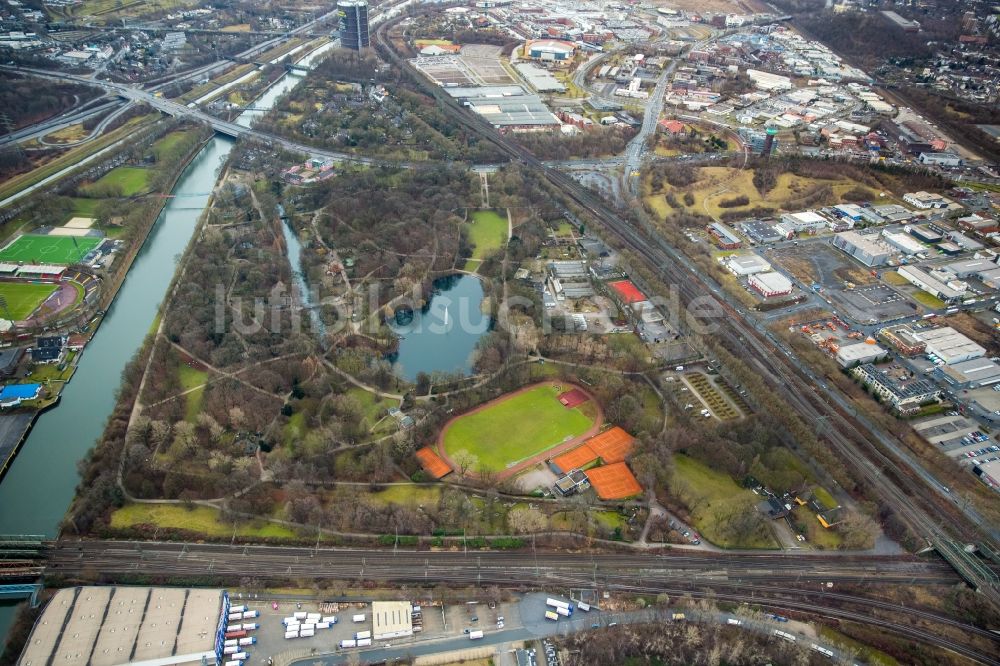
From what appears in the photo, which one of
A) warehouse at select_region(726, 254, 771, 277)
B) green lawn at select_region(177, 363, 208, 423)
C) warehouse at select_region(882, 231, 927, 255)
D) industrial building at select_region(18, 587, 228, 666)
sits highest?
warehouse at select_region(882, 231, 927, 255)

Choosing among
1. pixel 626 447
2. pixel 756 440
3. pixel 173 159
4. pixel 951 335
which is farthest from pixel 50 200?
pixel 951 335

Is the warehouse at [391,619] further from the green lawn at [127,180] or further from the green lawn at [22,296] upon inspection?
the green lawn at [127,180]

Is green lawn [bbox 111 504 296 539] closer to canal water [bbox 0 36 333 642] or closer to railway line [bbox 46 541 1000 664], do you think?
railway line [bbox 46 541 1000 664]

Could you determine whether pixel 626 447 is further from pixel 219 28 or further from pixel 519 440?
pixel 219 28

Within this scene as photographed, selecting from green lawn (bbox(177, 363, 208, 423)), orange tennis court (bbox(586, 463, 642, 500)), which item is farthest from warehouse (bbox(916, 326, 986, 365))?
green lawn (bbox(177, 363, 208, 423))

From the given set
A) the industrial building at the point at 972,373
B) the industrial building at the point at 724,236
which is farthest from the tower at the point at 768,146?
the industrial building at the point at 972,373
